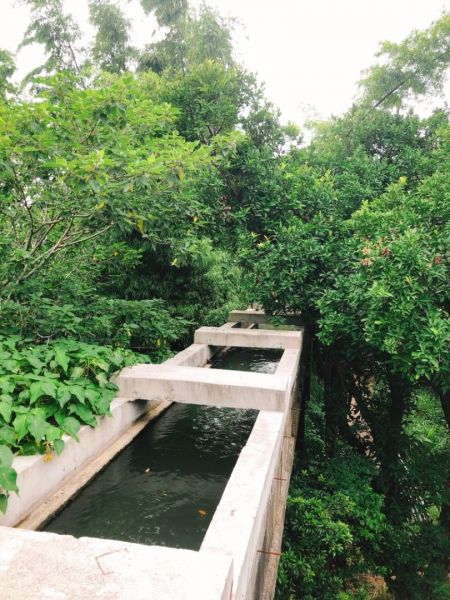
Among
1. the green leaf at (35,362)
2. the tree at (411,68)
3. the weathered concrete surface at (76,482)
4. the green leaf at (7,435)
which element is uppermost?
the tree at (411,68)

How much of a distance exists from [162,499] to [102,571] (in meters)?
2.00

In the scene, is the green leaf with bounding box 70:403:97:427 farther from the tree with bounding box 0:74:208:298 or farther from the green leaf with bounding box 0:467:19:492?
the tree with bounding box 0:74:208:298

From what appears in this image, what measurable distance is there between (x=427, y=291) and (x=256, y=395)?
8.47ft

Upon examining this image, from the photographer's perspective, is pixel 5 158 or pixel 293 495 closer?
pixel 5 158

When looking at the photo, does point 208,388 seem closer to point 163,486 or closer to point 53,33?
point 163,486

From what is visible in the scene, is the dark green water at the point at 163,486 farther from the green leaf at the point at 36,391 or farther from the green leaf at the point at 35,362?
the green leaf at the point at 35,362

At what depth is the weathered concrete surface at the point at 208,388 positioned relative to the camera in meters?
4.27

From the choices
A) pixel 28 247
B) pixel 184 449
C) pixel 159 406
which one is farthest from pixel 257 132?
pixel 184 449

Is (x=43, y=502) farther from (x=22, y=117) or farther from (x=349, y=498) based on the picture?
(x=349, y=498)

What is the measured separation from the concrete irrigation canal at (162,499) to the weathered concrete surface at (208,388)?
12mm

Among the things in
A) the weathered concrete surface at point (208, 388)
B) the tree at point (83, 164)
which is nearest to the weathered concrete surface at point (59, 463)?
the weathered concrete surface at point (208, 388)

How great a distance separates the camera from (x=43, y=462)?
3.06 meters

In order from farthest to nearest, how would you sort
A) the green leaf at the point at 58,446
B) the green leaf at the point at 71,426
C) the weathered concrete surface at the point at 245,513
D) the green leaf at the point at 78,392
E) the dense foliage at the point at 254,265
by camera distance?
the dense foliage at the point at 254,265, the green leaf at the point at 78,392, the green leaf at the point at 71,426, the green leaf at the point at 58,446, the weathered concrete surface at the point at 245,513

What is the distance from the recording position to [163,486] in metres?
3.79
